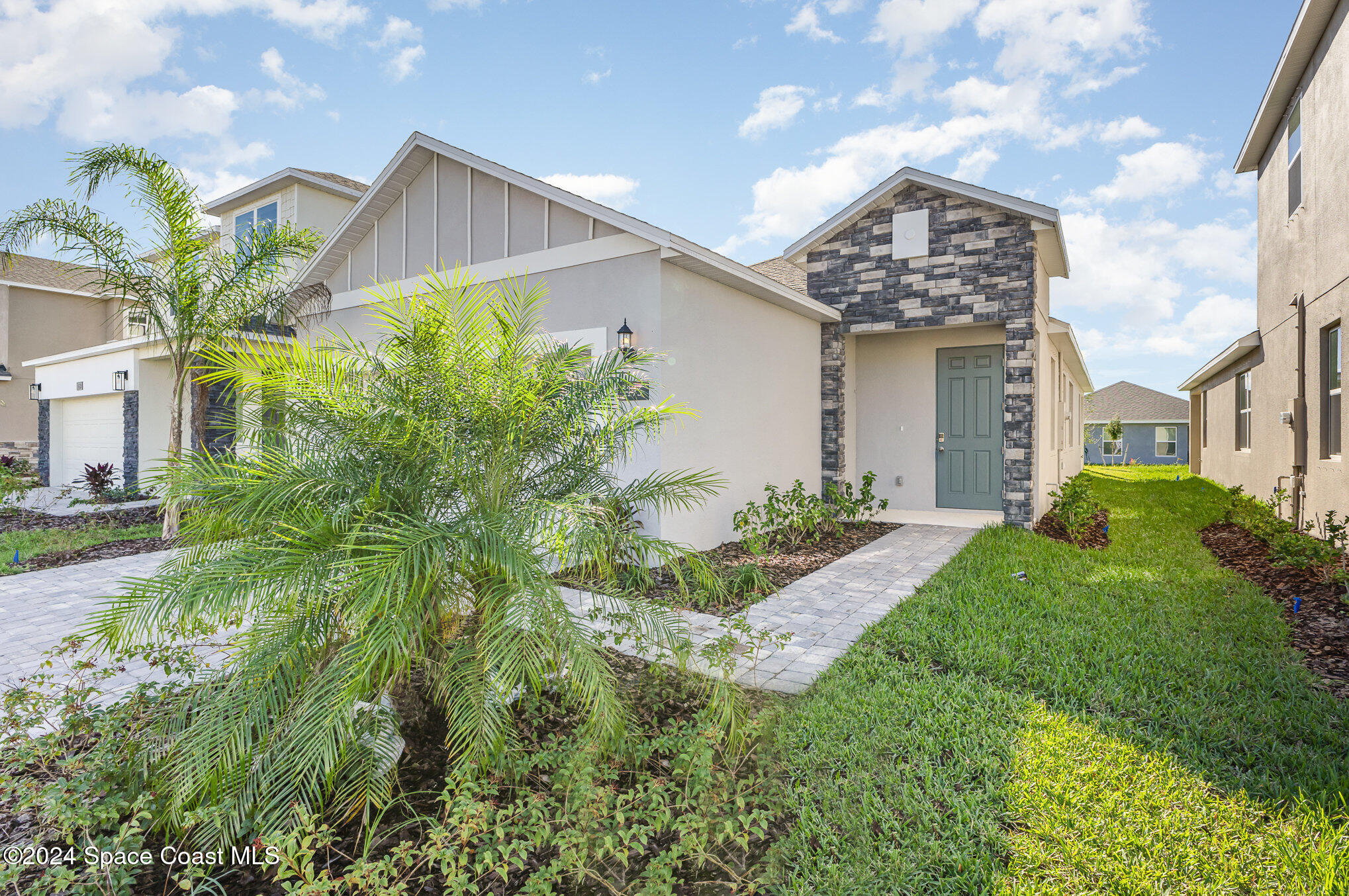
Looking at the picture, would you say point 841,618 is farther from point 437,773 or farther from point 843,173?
point 843,173

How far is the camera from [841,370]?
9727 millimetres

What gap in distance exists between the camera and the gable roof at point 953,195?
8.08m

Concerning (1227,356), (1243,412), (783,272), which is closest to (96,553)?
(783,272)

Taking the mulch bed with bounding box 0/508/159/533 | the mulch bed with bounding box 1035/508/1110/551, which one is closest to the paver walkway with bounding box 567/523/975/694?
the mulch bed with bounding box 1035/508/1110/551

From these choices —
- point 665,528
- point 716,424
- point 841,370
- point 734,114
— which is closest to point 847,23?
point 734,114

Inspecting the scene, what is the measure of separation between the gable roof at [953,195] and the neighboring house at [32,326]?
1661 centimetres

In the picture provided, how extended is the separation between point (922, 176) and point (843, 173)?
1706 centimetres

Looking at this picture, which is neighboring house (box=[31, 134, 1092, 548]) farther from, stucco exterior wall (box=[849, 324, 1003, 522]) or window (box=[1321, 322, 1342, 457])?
window (box=[1321, 322, 1342, 457])

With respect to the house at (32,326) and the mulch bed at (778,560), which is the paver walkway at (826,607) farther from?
the house at (32,326)

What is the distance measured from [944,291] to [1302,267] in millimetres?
4387

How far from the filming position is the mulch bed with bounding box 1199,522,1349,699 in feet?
12.8

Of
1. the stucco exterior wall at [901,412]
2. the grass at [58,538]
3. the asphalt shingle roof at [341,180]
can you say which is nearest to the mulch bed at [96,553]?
the grass at [58,538]

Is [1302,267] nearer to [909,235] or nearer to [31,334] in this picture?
[909,235]

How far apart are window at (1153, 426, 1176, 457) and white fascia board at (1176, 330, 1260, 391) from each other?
1630 centimetres
